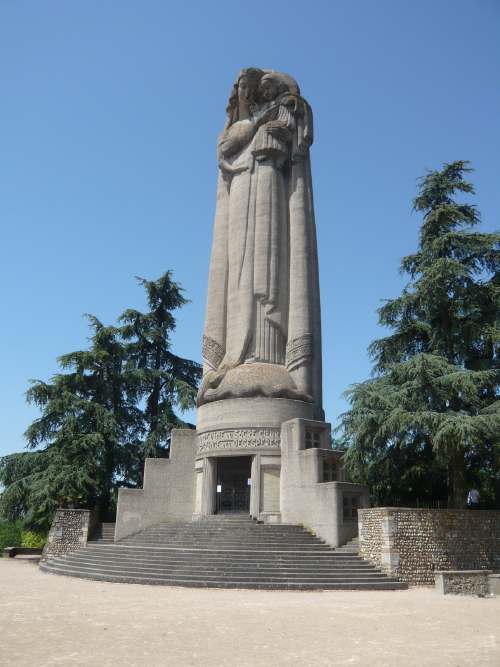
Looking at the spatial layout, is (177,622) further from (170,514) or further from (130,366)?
(130,366)

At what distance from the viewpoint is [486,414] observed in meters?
19.2

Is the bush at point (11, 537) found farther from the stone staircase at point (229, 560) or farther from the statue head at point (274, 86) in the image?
the statue head at point (274, 86)

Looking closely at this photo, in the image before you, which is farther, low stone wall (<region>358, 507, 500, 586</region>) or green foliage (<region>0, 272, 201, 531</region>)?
green foliage (<region>0, 272, 201, 531</region>)

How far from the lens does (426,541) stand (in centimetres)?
1778

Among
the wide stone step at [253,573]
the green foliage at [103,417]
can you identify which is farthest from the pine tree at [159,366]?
the wide stone step at [253,573]

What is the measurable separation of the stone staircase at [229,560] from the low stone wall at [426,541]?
1.87 feet

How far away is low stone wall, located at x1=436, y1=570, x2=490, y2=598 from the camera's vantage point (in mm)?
15078

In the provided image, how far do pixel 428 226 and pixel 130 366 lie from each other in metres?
15.7

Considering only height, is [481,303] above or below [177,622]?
above

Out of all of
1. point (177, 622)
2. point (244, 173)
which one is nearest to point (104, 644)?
point (177, 622)

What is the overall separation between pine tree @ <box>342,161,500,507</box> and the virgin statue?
3.40 meters

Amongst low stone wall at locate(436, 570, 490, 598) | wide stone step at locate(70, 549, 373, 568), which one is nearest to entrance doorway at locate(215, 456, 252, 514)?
wide stone step at locate(70, 549, 373, 568)

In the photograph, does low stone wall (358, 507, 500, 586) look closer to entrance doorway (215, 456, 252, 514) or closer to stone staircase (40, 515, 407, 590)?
stone staircase (40, 515, 407, 590)

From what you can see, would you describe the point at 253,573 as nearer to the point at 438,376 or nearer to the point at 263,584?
the point at 263,584
